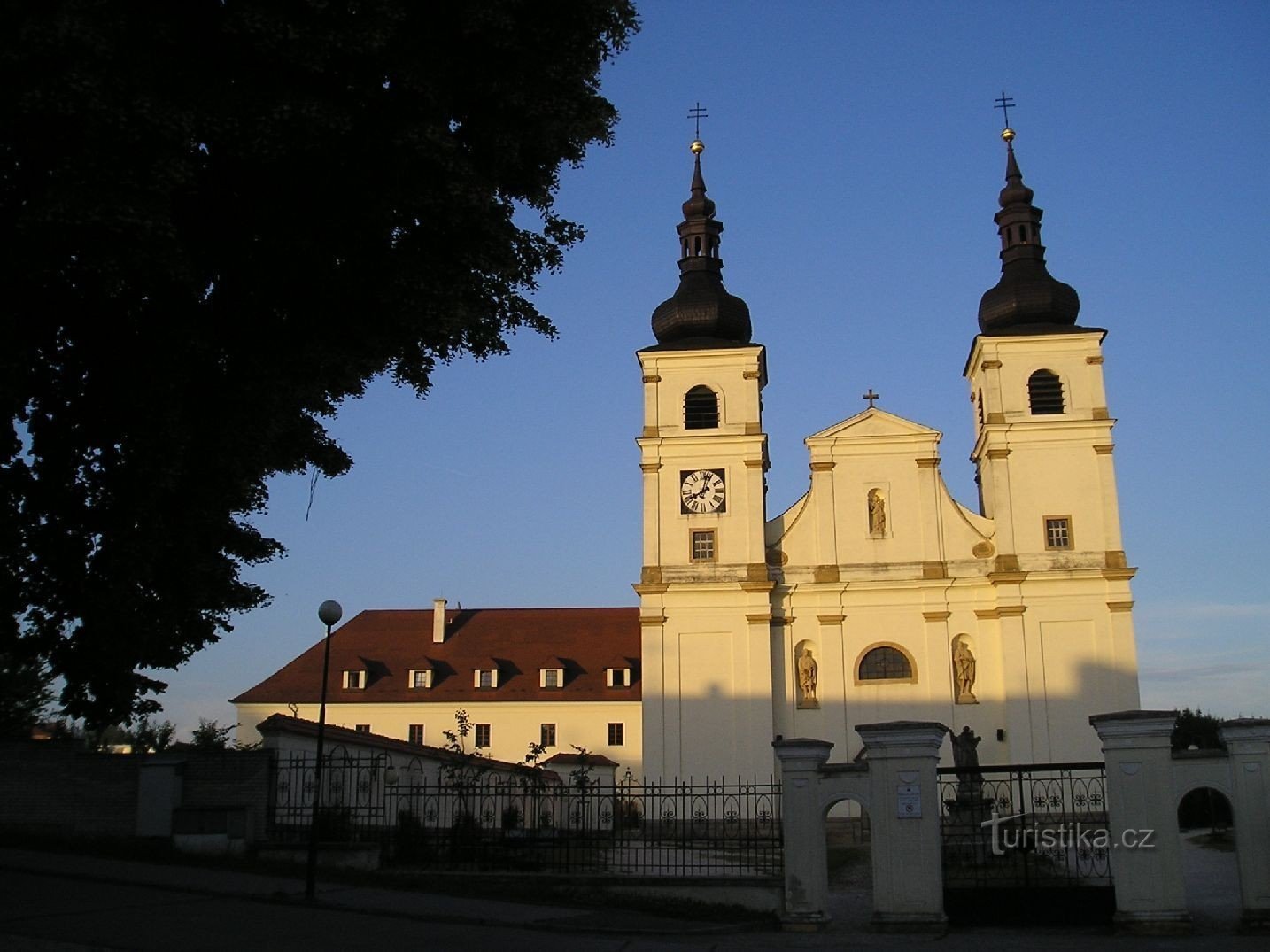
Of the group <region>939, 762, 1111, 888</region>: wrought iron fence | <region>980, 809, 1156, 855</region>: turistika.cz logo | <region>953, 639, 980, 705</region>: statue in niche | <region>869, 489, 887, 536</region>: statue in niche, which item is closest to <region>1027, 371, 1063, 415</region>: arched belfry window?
<region>869, 489, 887, 536</region>: statue in niche

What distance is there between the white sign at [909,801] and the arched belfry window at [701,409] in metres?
26.1

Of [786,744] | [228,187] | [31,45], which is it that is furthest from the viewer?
[786,744]

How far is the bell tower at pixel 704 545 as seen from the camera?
124 feet

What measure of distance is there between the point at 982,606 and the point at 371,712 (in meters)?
25.7

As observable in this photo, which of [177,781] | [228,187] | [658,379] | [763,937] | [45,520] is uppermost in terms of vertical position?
[658,379]

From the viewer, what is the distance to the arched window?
3824 cm

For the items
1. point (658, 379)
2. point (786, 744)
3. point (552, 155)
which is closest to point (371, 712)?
point (658, 379)

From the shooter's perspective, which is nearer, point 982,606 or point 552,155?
point 552,155

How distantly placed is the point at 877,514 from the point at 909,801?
25548 millimetres

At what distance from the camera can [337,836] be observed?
56.4 ft

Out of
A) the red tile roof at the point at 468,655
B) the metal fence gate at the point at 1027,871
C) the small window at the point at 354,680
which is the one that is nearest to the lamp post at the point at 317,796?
the metal fence gate at the point at 1027,871

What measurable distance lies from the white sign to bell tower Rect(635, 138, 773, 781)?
22.8 m

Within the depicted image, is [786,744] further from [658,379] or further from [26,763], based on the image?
[658,379]

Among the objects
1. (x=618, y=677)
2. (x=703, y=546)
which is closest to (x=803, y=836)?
(x=703, y=546)
